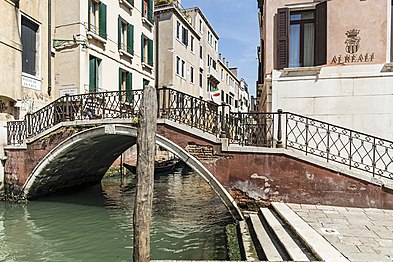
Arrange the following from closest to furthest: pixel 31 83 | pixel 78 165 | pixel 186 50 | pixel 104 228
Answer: pixel 104 228, pixel 31 83, pixel 78 165, pixel 186 50

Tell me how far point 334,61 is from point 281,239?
16.2 ft

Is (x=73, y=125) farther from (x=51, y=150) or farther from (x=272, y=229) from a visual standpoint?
(x=272, y=229)

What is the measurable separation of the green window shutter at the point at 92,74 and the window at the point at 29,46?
72.2 inches

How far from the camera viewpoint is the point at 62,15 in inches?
454

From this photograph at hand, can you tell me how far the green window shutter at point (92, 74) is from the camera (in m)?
11.7

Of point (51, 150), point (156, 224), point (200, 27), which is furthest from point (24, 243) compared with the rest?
point (200, 27)

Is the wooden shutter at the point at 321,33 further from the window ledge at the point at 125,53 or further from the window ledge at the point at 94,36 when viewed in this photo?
the window ledge at the point at 125,53

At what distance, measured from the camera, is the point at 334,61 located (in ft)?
24.1

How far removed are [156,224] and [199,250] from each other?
6.32 ft

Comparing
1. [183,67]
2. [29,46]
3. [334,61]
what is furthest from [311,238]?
[183,67]

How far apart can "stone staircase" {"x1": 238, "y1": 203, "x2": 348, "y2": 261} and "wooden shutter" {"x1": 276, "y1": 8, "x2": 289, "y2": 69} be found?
12.1ft

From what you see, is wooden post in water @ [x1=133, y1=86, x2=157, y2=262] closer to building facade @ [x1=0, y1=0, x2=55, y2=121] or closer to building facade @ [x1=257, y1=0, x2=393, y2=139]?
building facade @ [x1=257, y1=0, x2=393, y2=139]

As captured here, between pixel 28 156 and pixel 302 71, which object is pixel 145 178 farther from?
pixel 28 156

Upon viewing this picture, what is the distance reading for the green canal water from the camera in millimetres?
5535
